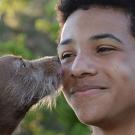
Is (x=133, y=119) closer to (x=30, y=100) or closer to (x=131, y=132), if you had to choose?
(x=131, y=132)

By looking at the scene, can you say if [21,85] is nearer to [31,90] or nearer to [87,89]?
[31,90]

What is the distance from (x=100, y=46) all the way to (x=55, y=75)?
0.93m

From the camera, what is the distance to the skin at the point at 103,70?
276 cm

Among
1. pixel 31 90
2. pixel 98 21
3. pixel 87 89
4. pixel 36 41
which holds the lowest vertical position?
pixel 36 41

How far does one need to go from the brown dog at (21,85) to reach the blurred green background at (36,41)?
3.70 m

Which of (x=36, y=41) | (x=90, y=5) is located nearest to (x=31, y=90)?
(x=90, y=5)

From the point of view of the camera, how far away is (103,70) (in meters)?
2.77

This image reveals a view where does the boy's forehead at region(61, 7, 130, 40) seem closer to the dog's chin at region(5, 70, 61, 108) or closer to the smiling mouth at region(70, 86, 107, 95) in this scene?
the smiling mouth at region(70, 86, 107, 95)

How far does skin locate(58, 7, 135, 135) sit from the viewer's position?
2.76 meters

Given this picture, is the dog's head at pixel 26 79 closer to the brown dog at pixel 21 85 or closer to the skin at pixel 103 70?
the brown dog at pixel 21 85

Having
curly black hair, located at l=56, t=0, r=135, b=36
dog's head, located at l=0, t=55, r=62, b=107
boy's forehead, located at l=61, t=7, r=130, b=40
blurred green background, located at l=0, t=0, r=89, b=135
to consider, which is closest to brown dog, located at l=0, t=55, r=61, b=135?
dog's head, located at l=0, t=55, r=62, b=107

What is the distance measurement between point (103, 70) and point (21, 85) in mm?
1407

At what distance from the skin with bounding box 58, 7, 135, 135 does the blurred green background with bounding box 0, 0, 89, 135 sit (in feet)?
16.3

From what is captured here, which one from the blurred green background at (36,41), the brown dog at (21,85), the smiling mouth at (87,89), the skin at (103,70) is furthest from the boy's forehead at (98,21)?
the blurred green background at (36,41)
